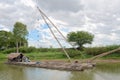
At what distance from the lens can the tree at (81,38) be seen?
6378cm

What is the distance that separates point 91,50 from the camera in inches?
1991

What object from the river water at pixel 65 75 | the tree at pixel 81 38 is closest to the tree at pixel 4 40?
the tree at pixel 81 38

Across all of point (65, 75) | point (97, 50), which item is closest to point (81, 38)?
point (97, 50)

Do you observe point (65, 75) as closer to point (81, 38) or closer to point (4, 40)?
point (81, 38)

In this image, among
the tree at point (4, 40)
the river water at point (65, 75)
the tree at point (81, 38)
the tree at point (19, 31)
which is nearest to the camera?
the river water at point (65, 75)

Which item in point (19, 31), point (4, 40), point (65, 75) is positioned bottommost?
point (65, 75)

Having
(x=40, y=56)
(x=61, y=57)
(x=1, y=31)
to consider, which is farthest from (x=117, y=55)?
(x=1, y=31)

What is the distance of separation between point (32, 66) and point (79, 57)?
1320cm

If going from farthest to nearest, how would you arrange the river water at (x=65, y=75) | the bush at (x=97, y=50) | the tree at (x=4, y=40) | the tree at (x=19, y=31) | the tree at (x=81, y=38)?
the tree at (x=4, y=40) → the tree at (x=81, y=38) → the tree at (x=19, y=31) → the bush at (x=97, y=50) → the river water at (x=65, y=75)

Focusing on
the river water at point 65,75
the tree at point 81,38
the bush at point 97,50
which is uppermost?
the tree at point 81,38

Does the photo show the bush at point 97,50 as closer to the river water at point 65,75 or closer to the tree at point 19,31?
the tree at point 19,31

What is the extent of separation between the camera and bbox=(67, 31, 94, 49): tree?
209 ft

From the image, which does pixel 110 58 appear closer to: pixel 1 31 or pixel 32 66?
pixel 32 66

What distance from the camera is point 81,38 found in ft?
210
